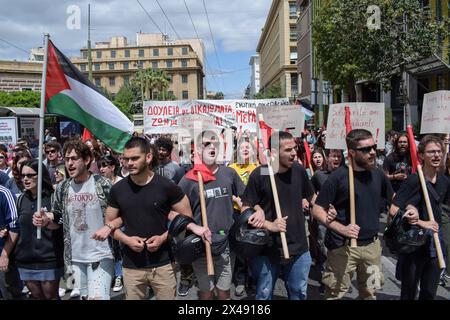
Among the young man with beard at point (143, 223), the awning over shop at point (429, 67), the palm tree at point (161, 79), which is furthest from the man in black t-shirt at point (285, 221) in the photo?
the palm tree at point (161, 79)

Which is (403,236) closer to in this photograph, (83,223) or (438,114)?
(438,114)

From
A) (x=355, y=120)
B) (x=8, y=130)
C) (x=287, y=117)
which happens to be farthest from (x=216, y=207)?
(x=8, y=130)

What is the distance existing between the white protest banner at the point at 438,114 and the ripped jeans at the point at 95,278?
385 centimetres

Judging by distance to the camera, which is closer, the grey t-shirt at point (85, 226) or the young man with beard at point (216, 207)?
the grey t-shirt at point (85, 226)

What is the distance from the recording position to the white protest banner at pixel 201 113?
33.2ft

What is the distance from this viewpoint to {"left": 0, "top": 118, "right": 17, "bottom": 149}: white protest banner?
52.0 feet

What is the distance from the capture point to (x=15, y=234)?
4.12m

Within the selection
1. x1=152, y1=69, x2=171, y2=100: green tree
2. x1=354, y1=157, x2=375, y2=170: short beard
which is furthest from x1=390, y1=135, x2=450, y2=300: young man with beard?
x1=152, y1=69, x2=171, y2=100: green tree

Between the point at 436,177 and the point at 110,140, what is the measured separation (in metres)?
3.30

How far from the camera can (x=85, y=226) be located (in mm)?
3975

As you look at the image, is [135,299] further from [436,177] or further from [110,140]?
[436,177]

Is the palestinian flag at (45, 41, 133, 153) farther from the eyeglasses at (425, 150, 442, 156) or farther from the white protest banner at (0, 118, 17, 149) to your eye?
the white protest banner at (0, 118, 17, 149)

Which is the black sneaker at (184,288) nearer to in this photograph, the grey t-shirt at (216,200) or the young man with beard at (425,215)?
the grey t-shirt at (216,200)

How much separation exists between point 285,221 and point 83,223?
168 cm
